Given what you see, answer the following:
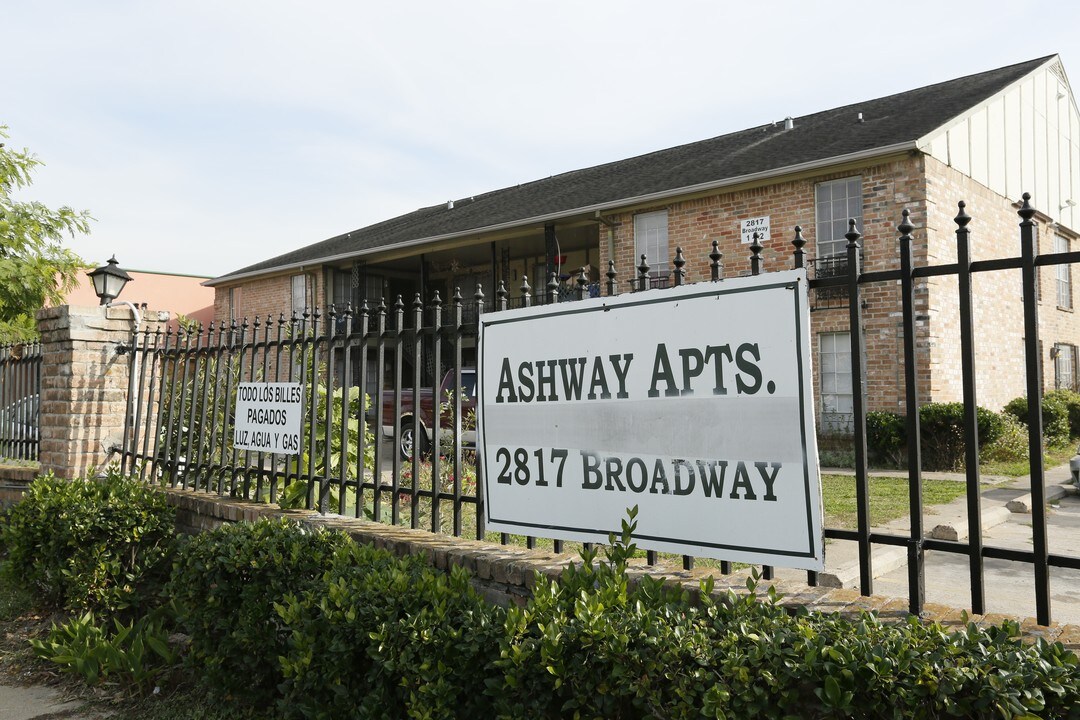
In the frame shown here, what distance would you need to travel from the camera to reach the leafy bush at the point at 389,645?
2.56 metres

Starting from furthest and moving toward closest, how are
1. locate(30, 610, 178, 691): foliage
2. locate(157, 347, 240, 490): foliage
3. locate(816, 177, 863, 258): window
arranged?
locate(816, 177, 863, 258): window → locate(157, 347, 240, 490): foliage → locate(30, 610, 178, 691): foliage

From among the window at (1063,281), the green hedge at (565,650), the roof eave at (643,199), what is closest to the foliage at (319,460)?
the green hedge at (565,650)

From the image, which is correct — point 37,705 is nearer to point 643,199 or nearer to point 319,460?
point 319,460

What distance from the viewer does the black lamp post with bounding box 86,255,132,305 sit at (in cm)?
773

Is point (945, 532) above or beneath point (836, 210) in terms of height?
beneath

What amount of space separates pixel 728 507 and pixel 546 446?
90cm

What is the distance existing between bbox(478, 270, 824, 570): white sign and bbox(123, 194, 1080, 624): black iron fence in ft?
0.52

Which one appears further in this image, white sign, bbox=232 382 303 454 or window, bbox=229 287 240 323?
window, bbox=229 287 240 323

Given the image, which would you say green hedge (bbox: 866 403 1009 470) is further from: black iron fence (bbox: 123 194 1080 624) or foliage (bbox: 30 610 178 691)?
foliage (bbox: 30 610 178 691)

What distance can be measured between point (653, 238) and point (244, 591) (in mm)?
13248

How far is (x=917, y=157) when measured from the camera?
12.5 m

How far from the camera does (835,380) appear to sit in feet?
43.3

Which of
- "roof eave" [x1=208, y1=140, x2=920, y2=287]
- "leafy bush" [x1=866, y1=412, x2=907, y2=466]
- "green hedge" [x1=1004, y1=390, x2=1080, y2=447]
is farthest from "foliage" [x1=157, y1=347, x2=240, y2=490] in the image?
"green hedge" [x1=1004, y1=390, x2=1080, y2=447]

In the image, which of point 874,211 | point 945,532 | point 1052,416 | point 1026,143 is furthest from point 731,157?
point 945,532
